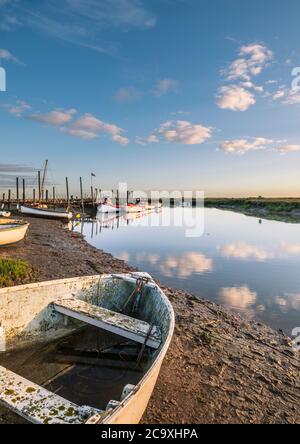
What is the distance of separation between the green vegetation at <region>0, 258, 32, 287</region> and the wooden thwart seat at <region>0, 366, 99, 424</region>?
232 inches

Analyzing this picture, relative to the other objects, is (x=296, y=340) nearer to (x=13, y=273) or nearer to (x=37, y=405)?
(x=37, y=405)

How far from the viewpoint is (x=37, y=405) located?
347 cm

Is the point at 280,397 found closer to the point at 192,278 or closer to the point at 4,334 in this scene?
the point at 4,334

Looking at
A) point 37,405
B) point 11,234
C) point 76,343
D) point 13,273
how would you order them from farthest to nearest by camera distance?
point 11,234, point 13,273, point 76,343, point 37,405

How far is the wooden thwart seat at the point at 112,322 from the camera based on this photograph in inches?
207

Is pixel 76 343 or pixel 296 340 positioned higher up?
pixel 76 343

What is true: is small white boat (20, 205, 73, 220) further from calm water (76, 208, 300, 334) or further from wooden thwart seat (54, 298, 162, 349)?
wooden thwart seat (54, 298, 162, 349)

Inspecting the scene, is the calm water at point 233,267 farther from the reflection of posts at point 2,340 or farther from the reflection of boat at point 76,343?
the reflection of posts at point 2,340

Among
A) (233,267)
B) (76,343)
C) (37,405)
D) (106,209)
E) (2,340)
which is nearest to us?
(37,405)

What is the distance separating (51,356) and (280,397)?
4.21m

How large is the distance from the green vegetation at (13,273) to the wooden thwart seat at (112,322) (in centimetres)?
394

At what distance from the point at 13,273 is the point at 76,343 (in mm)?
4846

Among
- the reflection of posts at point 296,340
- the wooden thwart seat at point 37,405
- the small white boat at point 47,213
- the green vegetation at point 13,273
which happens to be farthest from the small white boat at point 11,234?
the small white boat at point 47,213

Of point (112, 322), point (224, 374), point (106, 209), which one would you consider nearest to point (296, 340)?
point (224, 374)
